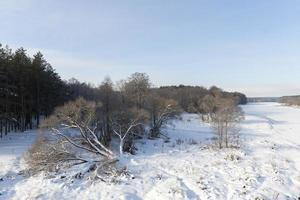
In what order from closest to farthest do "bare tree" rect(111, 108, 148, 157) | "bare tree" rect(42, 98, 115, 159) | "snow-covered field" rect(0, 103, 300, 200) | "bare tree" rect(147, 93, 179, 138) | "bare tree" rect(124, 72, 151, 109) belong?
"snow-covered field" rect(0, 103, 300, 200)
"bare tree" rect(42, 98, 115, 159)
"bare tree" rect(111, 108, 148, 157)
"bare tree" rect(147, 93, 179, 138)
"bare tree" rect(124, 72, 151, 109)

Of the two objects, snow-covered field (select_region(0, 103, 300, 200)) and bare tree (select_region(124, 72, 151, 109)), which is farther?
bare tree (select_region(124, 72, 151, 109))

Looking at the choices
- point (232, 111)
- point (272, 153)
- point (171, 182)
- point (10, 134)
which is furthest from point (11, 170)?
point (232, 111)

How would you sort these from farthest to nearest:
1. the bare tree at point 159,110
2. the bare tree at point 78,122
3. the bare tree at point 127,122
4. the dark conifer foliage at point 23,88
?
the bare tree at point 159,110 → the dark conifer foliage at point 23,88 → the bare tree at point 127,122 → the bare tree at point 78,122

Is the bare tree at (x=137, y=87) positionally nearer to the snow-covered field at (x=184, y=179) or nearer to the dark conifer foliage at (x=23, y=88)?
the dark conifer foliage at (x=23, y=88)

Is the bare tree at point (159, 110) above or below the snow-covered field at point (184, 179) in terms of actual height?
above

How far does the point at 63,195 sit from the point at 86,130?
12.1 m

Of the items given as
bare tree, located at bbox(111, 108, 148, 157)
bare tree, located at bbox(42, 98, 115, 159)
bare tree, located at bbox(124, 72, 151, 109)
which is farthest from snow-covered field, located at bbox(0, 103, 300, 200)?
bare tree, located at bbox(124, 72, 151, 109)

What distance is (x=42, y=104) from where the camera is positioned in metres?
43.8

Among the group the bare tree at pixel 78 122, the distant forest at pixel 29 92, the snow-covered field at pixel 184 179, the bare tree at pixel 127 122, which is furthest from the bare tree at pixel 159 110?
the bare tree at pixel 78 122

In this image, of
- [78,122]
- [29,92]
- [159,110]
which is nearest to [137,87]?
[159,110]

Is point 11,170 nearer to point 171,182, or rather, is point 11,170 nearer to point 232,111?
point 171,182

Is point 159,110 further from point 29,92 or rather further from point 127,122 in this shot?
point 29,92

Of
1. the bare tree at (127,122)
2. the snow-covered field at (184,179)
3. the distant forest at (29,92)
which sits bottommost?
the snow-covered field at (184,179)

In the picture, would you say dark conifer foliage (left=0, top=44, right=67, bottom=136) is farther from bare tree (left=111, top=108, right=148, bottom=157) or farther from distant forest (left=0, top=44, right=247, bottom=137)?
bare tree (left=111, top=108, right=148, bottom=157)
